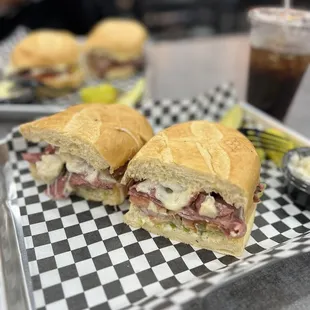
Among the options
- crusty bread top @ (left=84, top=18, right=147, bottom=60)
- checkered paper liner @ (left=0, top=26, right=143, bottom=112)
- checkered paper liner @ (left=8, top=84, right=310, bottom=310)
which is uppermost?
crusty bread top @ (left=84, top=18, right=147, bottom=60)

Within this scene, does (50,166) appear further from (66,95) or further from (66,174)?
(66,95)

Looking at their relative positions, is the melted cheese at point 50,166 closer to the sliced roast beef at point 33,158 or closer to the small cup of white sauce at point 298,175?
the sliced roast beef at point 33,158

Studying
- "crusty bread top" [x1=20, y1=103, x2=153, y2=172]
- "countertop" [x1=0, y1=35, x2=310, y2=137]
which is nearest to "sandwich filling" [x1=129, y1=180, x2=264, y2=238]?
"crusty bread top" [x1=20, y1=103, x2=153, y2=172]

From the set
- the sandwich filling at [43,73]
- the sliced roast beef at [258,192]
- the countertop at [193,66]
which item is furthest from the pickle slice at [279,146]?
the sandwich filling at [43,73]

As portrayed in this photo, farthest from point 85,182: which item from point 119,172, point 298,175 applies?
point 298,175

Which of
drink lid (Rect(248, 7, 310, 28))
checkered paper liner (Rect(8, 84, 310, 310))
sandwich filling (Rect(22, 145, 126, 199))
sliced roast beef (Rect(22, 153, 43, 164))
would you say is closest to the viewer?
checkered paper liner (Rect(8, 84, 310, 310))

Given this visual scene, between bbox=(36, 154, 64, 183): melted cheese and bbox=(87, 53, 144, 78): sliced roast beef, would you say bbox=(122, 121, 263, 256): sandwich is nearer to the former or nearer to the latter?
bbox=(36, 154, 64, 183): melted cheese

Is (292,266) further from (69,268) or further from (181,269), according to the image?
(69,268)
